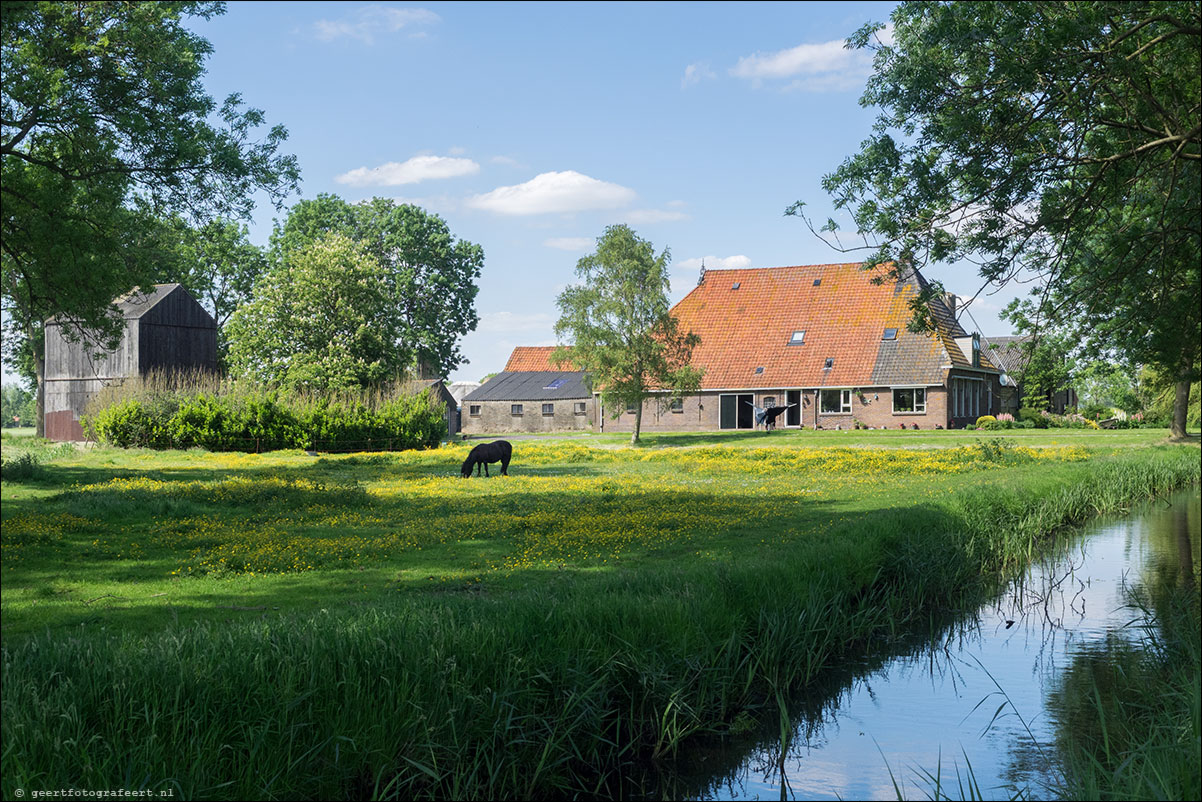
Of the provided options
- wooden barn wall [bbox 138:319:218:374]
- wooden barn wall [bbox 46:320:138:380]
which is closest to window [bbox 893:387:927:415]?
wooden barn wall [bbox 138:319:218:374]

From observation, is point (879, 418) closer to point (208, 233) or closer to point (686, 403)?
point (686, 403)

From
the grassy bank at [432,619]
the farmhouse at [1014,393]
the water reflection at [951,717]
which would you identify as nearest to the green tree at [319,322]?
the grassy bank at [432,619]

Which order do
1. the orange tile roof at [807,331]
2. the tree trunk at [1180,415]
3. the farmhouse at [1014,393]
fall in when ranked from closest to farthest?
1. the tree trunk at [1180,415]
2. the orange tile roof at [807,331]
3. the farmhouse at [1014,393]

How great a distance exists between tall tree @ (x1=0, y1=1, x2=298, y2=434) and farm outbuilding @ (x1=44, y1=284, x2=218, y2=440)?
26.7m

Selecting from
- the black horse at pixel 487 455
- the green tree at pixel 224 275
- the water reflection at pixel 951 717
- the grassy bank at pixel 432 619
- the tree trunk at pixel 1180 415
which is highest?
the green tree at pixel 224 275

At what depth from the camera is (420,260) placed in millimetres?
71250

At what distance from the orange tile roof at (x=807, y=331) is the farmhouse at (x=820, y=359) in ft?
0.20

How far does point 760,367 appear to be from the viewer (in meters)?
54.5

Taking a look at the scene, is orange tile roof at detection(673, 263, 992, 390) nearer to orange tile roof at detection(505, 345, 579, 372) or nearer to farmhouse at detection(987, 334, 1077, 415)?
farmhouse at detection(987, 334, 1077, 415)

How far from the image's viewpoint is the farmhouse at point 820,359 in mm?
50656

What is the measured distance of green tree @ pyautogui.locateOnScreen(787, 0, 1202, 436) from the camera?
8.78 meters

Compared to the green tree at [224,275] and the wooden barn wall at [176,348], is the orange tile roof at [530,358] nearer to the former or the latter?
the green tree at [224,275]

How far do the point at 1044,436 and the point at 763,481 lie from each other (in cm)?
2499

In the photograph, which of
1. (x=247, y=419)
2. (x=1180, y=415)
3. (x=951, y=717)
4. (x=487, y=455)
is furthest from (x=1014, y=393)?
(x=951, y=717)
